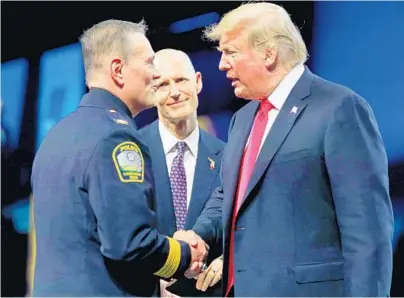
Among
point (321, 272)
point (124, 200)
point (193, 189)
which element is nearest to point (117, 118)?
point (124, 200)

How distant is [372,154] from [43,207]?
0.96 meters

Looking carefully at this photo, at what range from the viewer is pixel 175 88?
8.42 feet

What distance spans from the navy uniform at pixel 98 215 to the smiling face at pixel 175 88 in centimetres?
49

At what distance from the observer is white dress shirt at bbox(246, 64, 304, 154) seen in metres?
2.00

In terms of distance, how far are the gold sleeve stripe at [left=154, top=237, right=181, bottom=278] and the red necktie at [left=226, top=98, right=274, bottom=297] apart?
6.9 inches

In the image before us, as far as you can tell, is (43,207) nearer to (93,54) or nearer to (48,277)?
(48,277)

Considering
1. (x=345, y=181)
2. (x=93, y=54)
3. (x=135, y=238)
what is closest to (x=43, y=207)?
(x=135, y=238)

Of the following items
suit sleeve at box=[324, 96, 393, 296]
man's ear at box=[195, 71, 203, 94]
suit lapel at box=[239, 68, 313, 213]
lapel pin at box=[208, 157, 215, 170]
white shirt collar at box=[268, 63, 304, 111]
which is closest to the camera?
suit sleeve at box=[324, 96, 393, 296]

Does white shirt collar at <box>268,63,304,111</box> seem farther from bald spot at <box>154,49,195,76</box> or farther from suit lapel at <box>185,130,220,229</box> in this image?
bald spot at <box>154,49,195,76</box>

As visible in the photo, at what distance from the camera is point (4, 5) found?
3.15m

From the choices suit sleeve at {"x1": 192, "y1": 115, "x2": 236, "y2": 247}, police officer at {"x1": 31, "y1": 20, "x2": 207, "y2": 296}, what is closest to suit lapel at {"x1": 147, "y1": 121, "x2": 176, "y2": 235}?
suit sleeve at {"x1": 192, "y1": 115, "x2": 236, "y2": 247}

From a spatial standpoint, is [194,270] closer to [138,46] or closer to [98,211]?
[98,211]

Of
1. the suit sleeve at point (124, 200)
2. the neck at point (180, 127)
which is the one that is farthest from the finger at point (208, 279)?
the neck at point (180, 127)

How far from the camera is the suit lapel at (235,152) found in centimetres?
200
